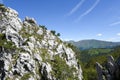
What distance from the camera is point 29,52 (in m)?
116

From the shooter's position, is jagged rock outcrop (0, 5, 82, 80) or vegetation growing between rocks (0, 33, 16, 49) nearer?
jagged rock outcrop (0, 5, 82, 80)

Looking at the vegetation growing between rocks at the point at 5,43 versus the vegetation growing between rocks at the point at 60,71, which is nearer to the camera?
the vegetation growing between rocks at the point at 5,43

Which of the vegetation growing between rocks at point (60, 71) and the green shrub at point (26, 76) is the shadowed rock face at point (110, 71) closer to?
the vegetation growing between rocks at point (60, 71)

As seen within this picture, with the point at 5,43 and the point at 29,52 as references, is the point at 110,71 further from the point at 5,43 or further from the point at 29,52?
the point at 5,43

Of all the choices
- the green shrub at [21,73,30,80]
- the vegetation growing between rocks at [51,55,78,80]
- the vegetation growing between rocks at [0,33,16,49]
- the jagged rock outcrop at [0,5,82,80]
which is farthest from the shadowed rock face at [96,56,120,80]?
the vegetation growing between rocks at [0,33,16,49]

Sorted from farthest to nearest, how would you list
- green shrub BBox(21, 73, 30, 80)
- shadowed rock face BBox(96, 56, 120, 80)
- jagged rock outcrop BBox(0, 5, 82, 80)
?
jagged rock outcrop BBox(0, 5, 82, 80), green shrub BBox(21, 73, 30, 80), shadowed rock face BBox(96, 56, 120, 80)

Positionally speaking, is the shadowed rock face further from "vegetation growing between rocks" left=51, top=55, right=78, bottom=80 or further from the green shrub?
the green shrub

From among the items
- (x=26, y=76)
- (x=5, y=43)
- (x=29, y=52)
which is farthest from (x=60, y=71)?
(x=5, y=43)

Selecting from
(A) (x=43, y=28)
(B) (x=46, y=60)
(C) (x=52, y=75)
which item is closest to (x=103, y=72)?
(C) (x=52, y=75)

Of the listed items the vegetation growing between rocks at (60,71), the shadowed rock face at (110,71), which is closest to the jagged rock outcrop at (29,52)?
the vegetation growing between rocks at (60,71)

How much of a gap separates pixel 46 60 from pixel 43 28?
36.5 meters

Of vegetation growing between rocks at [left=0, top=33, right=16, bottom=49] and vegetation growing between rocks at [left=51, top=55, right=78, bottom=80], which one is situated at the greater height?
vegetation growing between rocks at [left=0, top=33, right=16, bottom=49]

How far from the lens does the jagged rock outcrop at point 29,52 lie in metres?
108

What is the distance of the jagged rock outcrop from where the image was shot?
354ft
